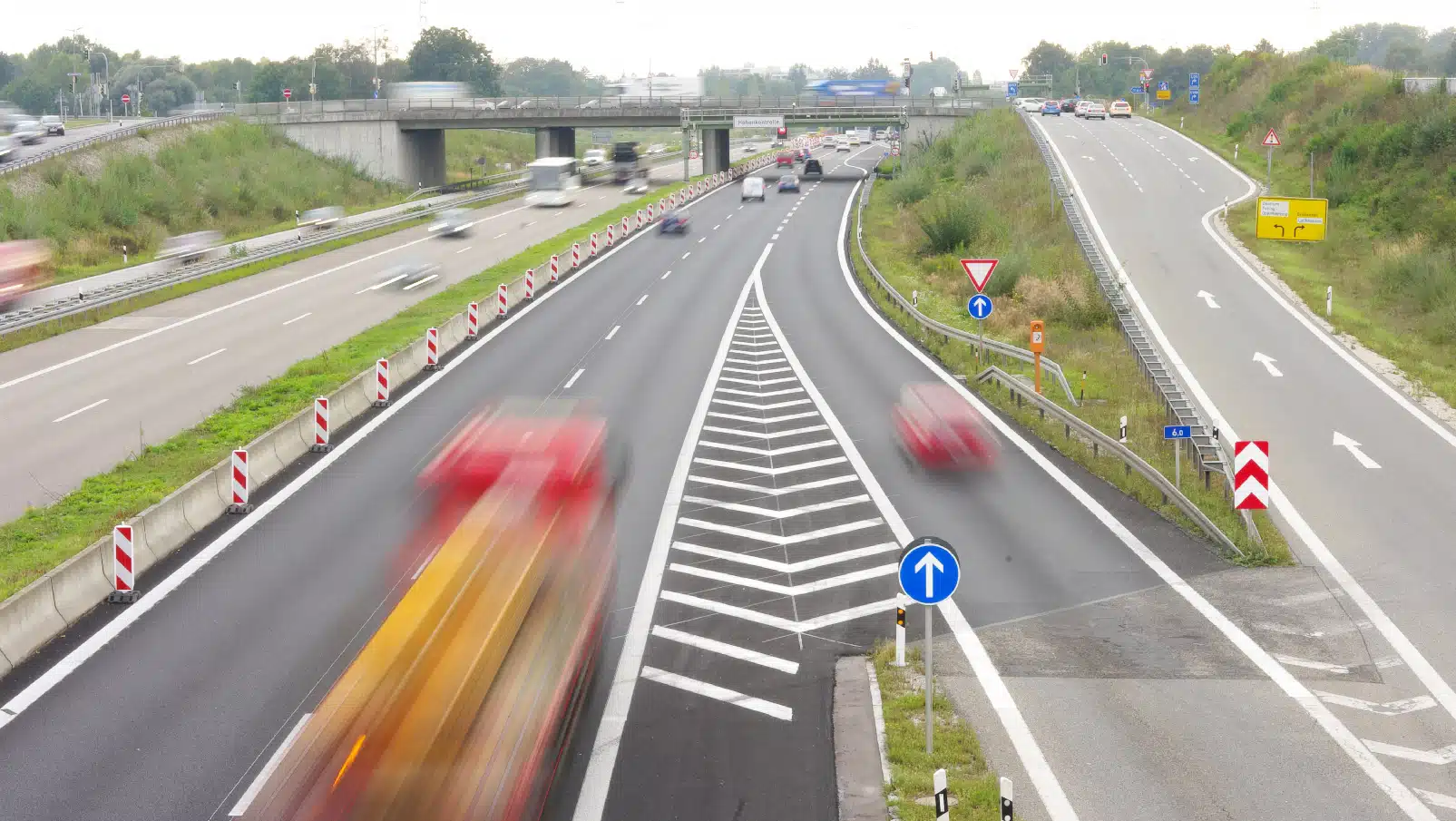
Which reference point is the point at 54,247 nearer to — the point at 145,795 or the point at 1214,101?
the point at 145,795

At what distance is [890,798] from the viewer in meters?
12.6

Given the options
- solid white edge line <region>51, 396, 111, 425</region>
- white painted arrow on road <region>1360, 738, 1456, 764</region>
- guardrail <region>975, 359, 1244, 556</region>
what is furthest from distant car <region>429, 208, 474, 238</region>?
white painted arrow on road <region>1360, 738, 1456, 764</region>

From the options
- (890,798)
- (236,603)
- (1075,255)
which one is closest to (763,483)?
(236,603)

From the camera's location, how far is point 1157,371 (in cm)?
2969

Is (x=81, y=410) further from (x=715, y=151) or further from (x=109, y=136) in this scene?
(x=715, y=151)

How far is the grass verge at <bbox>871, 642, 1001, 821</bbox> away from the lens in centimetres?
1222

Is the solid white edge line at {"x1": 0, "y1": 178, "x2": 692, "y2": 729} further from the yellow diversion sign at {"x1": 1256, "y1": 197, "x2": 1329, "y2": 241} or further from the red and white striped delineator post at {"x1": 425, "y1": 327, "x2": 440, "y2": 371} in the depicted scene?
the yellow diversion sign at {"x1": 1256, "y1": 197, "x2": 1329, "y2": 241}

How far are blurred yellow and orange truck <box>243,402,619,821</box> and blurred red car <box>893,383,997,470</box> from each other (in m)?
10.3

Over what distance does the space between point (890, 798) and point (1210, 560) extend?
31.0 feet

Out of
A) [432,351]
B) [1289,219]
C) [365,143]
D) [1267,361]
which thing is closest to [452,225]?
[365,143]

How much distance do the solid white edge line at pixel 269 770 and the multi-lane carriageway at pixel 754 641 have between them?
0.25ft

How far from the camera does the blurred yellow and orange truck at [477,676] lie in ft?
35.7

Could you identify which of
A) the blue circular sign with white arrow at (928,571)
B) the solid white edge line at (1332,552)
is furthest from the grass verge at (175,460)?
the solid white edge line at (1332,552)

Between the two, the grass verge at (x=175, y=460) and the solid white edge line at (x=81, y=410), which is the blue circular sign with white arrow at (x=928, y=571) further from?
the solid white edge line at (x=81, y=410)
